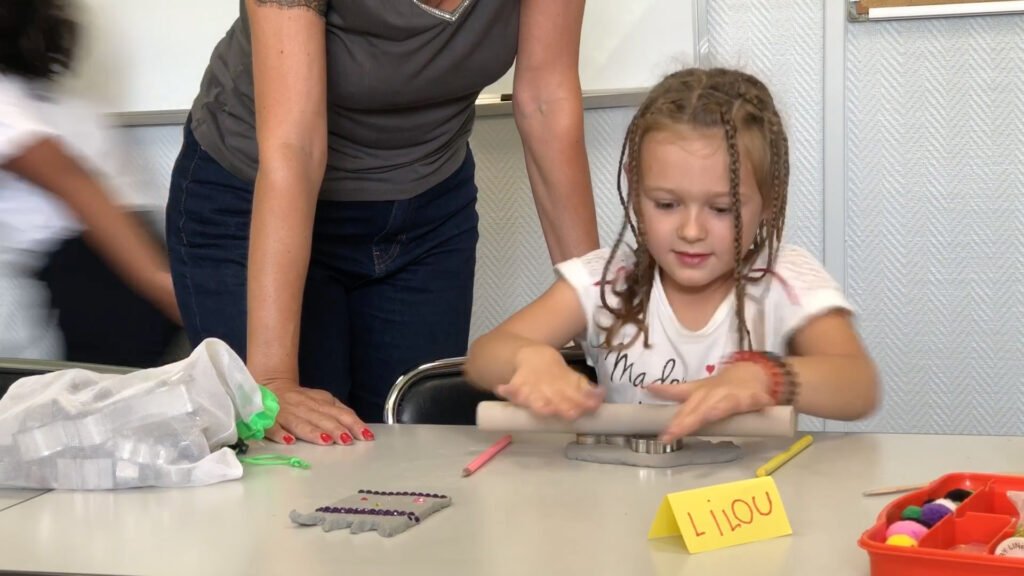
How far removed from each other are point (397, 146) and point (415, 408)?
31cm

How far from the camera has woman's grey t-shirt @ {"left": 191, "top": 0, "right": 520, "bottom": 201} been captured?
127 cm

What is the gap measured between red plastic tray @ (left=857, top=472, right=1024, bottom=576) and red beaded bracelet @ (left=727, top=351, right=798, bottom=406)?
231 millimetres

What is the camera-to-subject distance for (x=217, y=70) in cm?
141

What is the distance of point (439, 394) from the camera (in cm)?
129

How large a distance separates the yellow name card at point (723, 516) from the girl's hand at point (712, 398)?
0.14m

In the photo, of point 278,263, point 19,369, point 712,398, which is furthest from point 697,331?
point 19,369

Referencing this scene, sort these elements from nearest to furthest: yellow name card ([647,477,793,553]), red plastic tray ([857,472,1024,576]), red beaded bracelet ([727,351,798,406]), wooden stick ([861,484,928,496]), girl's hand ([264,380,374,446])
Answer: red plastic tray ([857,472,1024,576]) < yellow name card ([647,477,793,553]) < wooden stick ([861,484,928,496]) < red beaded bracelet ([727,351,798,406]) < girl's hand ([264,380,374,446])

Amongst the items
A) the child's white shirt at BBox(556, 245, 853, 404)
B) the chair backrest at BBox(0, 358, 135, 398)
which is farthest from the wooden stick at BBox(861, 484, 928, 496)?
the chair backrest at BBox(0, 358, 135, 398)

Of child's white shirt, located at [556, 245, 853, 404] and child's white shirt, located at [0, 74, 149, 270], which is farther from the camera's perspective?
child's white shirt, located at [0, 74, 149, 270]

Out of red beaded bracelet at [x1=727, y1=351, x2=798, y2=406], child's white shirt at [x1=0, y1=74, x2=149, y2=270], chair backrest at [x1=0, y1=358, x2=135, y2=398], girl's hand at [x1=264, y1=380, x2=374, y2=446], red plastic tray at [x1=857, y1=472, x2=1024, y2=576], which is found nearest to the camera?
red plastic tray at [x1=857, y1=472, x2=1024, y2=576]

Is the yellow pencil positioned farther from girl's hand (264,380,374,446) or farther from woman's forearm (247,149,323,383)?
woman's forearm (247,149,323,383)

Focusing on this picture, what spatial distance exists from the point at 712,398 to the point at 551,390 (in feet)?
0.44

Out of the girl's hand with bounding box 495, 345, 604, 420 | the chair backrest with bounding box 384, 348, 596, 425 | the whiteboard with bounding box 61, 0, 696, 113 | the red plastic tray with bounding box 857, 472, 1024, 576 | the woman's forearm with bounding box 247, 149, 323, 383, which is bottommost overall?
the chair backrest with bounding box 384, 348, 596, 425

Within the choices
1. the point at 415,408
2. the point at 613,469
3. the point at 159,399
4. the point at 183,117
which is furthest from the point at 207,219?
Result: the point at 183,117
